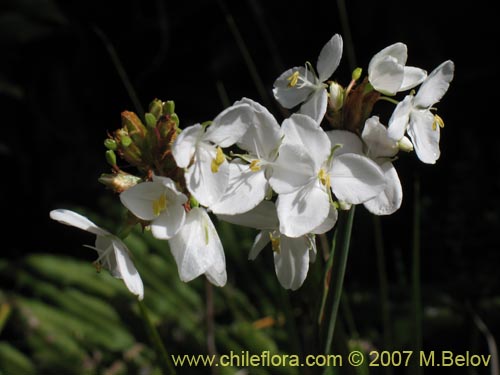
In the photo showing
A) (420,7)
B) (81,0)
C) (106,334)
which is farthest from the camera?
(81,0)

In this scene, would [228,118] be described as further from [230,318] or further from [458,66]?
[458,66]

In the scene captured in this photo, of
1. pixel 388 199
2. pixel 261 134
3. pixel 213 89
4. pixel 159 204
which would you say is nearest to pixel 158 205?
pixel 159 204

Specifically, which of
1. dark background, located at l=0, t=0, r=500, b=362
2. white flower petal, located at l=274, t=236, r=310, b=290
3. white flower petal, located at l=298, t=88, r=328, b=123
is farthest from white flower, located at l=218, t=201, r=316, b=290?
dark background, located at l=0, t=0, r=500, b=362

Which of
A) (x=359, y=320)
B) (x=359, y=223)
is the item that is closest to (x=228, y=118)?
(x=359, y=320)

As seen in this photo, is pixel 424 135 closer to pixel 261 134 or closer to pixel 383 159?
pixel 383 159

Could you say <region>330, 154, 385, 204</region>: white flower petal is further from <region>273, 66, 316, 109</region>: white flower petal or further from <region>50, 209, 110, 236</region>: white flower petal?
<region>50, 209, 110, 236</region>: white flower petal

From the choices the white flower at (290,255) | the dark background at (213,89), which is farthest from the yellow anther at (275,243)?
the dark background at (213,89)
